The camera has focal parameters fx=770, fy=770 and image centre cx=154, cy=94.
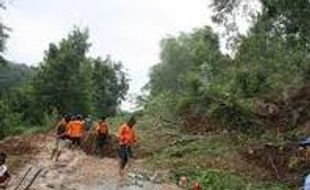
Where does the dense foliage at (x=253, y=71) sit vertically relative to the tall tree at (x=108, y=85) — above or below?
below

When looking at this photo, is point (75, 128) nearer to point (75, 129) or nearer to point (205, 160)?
point (75, 129)

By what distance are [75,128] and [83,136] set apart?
195 cm

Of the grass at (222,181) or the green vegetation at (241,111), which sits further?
the green vegetation at (241,111)

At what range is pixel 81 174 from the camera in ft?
65.4

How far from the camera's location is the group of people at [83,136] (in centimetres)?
2027

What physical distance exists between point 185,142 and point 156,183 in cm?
614

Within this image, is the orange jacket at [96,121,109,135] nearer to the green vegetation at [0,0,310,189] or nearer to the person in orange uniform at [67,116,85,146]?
the person in orange uniform at [67,116,85,146]

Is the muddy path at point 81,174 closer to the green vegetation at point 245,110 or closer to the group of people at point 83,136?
the group of people at point 83,136

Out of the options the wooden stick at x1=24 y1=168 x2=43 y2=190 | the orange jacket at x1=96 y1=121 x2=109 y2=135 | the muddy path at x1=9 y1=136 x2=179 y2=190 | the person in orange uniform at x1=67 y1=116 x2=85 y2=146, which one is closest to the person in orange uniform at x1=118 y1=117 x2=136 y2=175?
the muddy path at x1=9 y1=136 x2=179 y2=190

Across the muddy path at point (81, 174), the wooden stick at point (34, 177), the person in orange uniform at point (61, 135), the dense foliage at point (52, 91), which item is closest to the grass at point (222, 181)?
the muddy path at point (81, 174)

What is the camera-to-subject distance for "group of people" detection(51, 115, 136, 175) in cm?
2027

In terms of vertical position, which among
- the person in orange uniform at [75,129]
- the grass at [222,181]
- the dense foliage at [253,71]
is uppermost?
the dense foliage at [253,71]

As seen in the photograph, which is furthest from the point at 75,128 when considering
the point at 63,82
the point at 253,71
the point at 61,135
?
the point at 63,82

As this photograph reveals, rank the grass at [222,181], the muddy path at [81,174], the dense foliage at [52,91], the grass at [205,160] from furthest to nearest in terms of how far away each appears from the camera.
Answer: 1. the dense foliage at [52,91]
2. the grass at [205,160]
3. the grass at [222,181]
4. the muddy path at [81,174]
